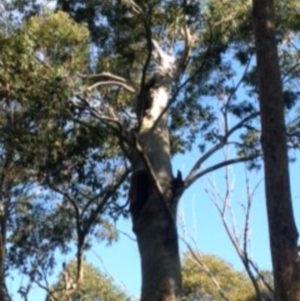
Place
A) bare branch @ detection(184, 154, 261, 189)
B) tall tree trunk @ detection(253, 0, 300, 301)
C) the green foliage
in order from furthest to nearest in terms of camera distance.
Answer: the green foliage, bare branch @ detection(184, 154, 261, 189), tall tree trunk @ detection(253, 0, 300, 301)

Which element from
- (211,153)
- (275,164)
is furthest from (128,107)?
(275,164)

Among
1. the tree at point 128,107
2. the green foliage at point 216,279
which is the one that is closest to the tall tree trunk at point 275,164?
the tree at point 128,107

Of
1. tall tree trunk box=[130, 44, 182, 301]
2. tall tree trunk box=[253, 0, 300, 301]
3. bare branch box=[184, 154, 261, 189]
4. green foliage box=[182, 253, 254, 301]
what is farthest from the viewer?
green foliage box=[182, 253, 254, 301]

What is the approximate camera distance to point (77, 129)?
10.2 meters

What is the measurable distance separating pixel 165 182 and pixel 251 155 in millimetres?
2112

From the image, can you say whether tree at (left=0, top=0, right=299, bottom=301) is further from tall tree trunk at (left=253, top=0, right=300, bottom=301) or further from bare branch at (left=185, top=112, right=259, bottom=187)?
tall tree trunk at (left=253, top=0, right=300, bottom=301)

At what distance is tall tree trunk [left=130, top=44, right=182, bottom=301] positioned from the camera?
8695 millimetres

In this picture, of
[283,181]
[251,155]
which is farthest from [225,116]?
[283,181]

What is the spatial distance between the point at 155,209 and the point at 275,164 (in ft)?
15.4

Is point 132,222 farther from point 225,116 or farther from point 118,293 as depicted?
point 118,293

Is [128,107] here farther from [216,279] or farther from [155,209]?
[216,279]

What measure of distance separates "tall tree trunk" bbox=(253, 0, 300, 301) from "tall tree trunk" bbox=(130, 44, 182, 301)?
3920 mm

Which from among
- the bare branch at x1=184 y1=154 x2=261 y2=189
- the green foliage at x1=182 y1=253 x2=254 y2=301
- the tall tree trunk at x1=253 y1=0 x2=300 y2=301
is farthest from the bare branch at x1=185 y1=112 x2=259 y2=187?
the green foliage at x1=182 y1=253 x2=254 y2=301

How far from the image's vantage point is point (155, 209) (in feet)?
30.2
